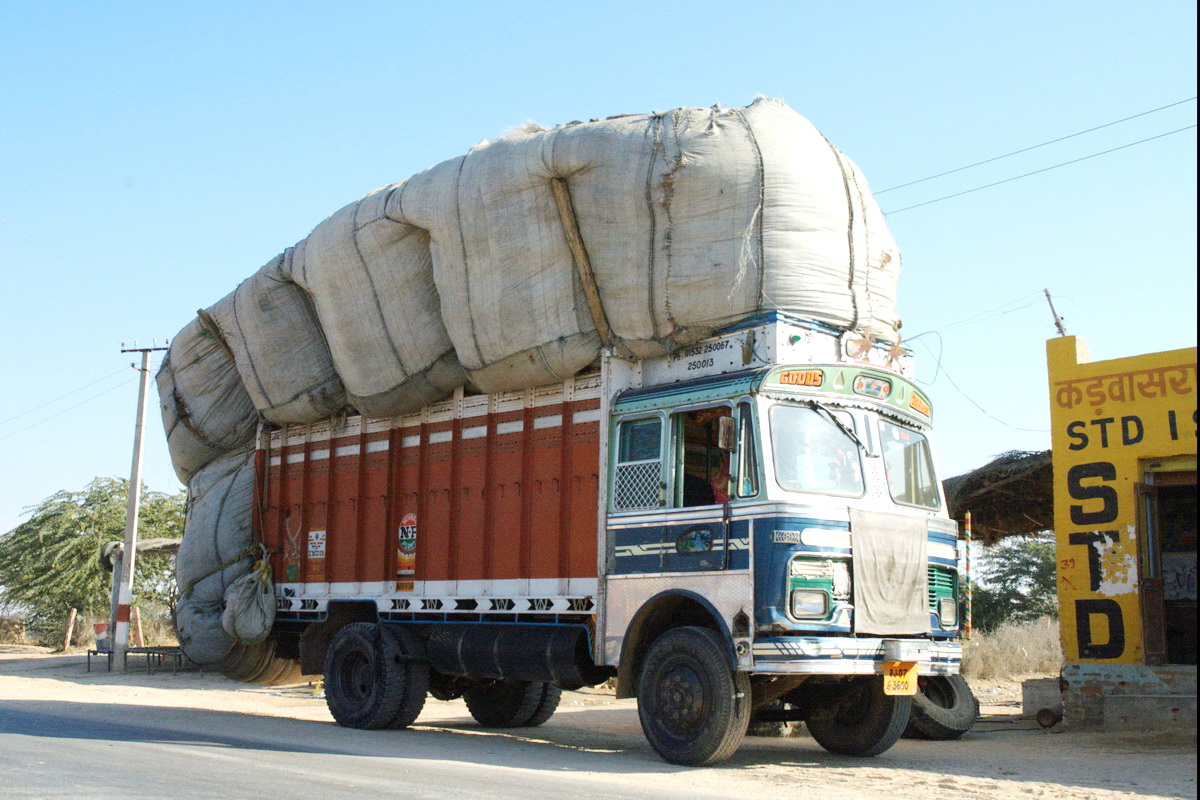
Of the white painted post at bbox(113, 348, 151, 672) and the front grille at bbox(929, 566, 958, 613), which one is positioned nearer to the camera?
the front grille at bbox(929, 566, 958, 613)

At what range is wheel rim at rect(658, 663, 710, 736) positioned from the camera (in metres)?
8.45

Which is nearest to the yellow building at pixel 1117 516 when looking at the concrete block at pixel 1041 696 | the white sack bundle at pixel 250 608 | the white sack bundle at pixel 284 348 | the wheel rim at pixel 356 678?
the concrete block at pixel 1041 696

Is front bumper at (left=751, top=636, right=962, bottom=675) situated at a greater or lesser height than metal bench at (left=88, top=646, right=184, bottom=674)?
greater

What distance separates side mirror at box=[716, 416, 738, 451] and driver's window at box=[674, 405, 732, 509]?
0.14 meters

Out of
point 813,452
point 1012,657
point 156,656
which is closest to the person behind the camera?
point 813,452

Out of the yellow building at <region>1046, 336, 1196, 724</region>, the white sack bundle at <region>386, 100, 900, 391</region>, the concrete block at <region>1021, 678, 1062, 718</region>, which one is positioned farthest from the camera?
the concrete block at <region>1021, 678, 1062, 718</region>

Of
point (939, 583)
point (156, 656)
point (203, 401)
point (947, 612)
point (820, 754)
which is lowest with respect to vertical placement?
point (156, 656)

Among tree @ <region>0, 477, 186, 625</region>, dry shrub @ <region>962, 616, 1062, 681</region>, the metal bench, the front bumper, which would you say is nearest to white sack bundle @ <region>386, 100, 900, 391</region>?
the front bumper

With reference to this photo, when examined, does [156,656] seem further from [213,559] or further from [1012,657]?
[1012,657]

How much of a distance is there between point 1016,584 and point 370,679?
28.3 metres

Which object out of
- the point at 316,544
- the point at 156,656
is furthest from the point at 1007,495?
the point at 156,656

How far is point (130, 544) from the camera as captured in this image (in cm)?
2211

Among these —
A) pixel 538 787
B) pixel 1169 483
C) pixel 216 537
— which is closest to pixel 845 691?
pixel 538 787

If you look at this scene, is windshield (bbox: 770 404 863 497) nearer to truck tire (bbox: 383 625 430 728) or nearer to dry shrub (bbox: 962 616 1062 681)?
truck tire (bbox: 383 625 430 728)
